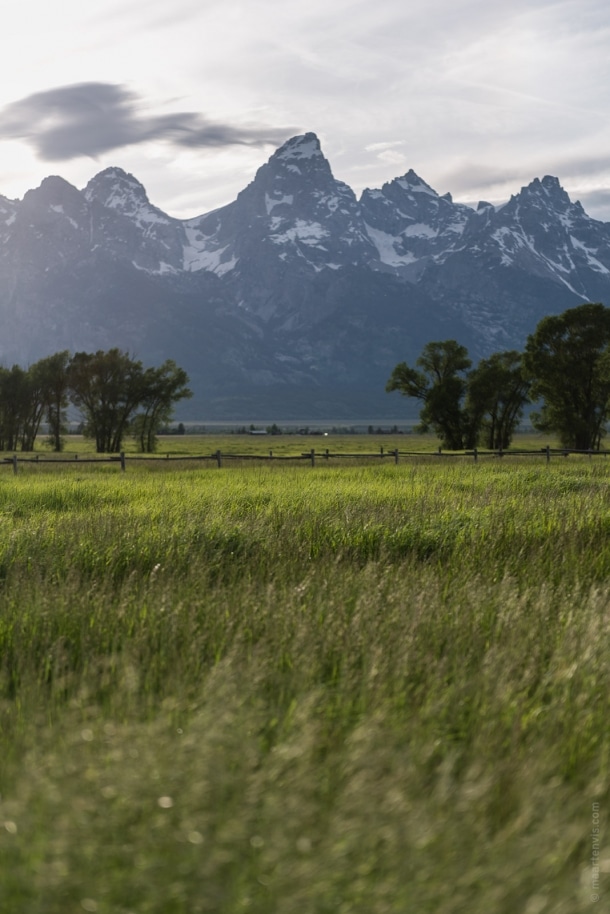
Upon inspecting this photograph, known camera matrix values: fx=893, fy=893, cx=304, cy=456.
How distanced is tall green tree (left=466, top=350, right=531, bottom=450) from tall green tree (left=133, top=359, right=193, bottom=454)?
2797cm

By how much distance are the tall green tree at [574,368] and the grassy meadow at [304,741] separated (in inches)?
2196

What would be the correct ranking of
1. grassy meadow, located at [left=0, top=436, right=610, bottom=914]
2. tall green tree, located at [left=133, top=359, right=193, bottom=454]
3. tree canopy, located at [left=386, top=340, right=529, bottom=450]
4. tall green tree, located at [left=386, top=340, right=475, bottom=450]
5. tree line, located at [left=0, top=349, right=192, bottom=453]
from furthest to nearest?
1. tall green tree, located at [left=133, top=359, right=193, bottom=454]
2. tree line, located at [left=0, top=349, right=192, bottom=453]
3. tree canopy, located at [left=386, top=340, right=529, bottom=450]
4. tall green tree, located at [left=386, top=340, right=475, bottom=450]
5. grassy meadow, located at [left=0, top=436, right=610, bottom=914]

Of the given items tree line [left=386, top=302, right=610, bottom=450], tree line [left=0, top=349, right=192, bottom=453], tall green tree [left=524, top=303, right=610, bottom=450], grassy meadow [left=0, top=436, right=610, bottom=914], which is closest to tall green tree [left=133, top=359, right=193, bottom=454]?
tree line [left=0, top=349, right=192, bottom=453]

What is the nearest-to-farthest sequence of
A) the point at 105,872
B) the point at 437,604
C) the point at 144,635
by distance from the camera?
1. the point at 105,872
2. the point at 144,635
3. the point at 437,604

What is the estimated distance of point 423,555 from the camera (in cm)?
1145

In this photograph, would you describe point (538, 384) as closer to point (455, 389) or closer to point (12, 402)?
point (455, 389)

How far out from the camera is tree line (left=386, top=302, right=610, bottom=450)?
209 ft

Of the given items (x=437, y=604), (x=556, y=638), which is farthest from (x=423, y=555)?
(x=556, y=638)

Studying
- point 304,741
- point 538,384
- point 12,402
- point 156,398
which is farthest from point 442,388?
point 304,741

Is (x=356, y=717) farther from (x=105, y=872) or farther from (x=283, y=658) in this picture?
(x=105, y=872)

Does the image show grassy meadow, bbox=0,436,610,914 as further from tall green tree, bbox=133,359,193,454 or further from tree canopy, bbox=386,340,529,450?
tall green tree, bbox=133,359,193,454

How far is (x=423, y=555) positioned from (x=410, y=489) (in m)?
7.17

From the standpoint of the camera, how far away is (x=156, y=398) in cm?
8944

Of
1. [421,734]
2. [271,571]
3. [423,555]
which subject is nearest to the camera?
[421,734]
